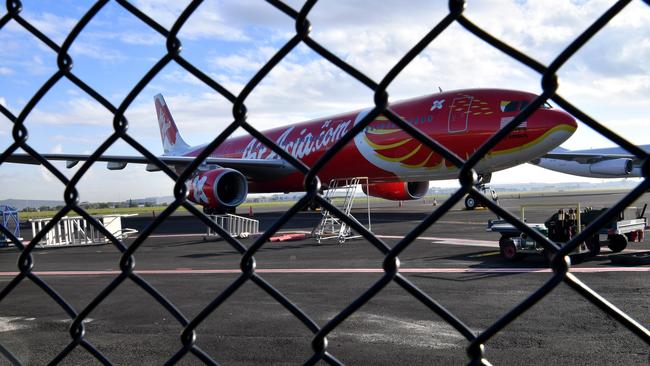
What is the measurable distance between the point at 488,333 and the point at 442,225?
13.8 metres

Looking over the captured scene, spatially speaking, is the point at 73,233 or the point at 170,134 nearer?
the point at 73,233

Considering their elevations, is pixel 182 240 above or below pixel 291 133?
below

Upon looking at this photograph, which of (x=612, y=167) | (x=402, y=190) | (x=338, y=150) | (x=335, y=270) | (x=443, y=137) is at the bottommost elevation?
(x=335, y=270)

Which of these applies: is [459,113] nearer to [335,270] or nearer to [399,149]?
[399,149]

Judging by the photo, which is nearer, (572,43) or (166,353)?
(572,43)

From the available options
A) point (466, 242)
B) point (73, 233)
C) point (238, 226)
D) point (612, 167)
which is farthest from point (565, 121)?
point (612, 167)

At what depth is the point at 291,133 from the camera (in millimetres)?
19500

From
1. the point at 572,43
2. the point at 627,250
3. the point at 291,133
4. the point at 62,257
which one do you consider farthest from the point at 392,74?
the point at 291,133

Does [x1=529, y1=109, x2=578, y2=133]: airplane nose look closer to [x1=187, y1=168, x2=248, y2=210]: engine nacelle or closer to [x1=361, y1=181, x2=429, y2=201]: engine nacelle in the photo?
[x1=361, y1=181, x2=429, y2=201]: engine nacelle

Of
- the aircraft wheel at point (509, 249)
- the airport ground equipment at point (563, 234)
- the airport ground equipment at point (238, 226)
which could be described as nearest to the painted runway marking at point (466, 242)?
the airport ground equipment at point (563, 234)

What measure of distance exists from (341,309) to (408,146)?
991 cm

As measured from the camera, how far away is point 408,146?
14.4 m

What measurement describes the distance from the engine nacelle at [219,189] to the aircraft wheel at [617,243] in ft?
33.1

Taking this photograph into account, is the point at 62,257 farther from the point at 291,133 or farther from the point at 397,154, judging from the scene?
the point at 291,133
